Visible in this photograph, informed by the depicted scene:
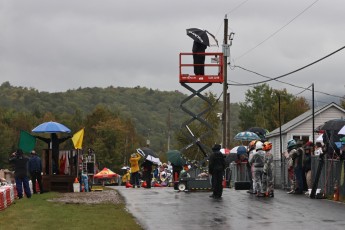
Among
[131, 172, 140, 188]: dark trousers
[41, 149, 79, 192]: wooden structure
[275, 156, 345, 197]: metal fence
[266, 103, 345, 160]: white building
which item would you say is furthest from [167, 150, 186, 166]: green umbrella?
[266, 103, 345, 160]: white building

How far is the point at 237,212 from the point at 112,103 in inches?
6770

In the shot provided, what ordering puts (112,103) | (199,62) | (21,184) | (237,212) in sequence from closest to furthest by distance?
(237,212)
(21,184)
(199,62)
(112,103)

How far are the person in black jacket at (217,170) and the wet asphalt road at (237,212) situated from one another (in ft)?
1.11

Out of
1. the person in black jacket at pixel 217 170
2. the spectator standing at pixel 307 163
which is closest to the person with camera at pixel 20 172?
the person in black jacket at pixel 217 170

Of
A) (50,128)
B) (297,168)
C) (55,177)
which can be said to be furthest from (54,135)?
(297,168)

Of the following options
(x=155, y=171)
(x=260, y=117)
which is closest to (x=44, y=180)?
(x=155, y=171)

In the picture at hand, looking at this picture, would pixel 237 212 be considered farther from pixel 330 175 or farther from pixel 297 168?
pixel 297 168

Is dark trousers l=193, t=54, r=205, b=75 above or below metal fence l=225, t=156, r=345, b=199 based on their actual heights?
above

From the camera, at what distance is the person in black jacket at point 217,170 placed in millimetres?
24109

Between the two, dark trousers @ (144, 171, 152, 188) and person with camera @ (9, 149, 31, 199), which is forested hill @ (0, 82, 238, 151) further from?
person with camera @ (9, 149, 31, 199)

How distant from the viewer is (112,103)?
189 meters

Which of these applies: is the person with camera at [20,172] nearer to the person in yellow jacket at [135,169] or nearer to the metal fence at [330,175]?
the metal fence at [330,175]

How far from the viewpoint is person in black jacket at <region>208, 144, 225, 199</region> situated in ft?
79.1

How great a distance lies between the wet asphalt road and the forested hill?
13898 cm
